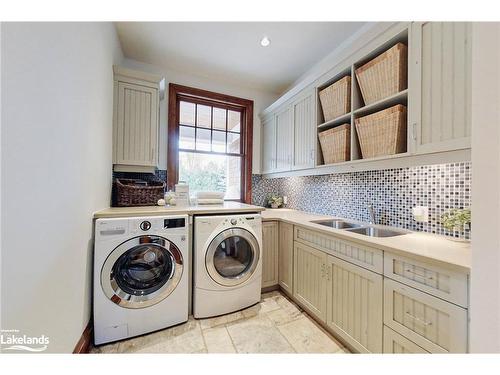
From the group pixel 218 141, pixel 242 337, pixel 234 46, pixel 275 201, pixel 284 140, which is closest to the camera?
pixel 242 337

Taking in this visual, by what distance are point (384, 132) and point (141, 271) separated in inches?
85.3

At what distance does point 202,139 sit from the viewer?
285cm

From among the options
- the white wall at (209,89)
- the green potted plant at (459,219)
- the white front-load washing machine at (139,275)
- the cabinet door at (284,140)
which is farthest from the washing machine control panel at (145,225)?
the green potted plant at (459,219)

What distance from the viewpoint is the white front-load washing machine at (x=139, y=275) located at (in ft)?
4.67

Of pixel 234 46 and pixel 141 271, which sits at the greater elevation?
pixel 234 46

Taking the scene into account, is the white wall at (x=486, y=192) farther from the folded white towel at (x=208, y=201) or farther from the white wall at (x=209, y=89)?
the white wall at (x=209, y=89)

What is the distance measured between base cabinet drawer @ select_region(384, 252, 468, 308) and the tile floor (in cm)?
75

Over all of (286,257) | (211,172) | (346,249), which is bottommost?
(286,257)

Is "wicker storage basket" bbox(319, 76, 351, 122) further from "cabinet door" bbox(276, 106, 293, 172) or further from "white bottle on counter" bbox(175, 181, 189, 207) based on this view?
"white bottle on counter" bbox(175, 181, 189, 207)

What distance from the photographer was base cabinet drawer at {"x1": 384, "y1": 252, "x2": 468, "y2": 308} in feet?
2.82

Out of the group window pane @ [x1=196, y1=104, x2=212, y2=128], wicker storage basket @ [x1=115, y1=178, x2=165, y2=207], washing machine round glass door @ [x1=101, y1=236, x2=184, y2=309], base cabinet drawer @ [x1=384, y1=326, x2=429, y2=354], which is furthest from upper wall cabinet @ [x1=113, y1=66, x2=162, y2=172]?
base cabinet drawer @ [x1=384, y1=326, x2=429, y2=354]

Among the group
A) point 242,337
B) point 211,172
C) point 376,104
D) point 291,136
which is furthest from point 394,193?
point 211,172

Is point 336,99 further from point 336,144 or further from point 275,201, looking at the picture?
point 275,201

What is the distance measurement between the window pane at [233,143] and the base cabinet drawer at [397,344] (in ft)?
8.44
